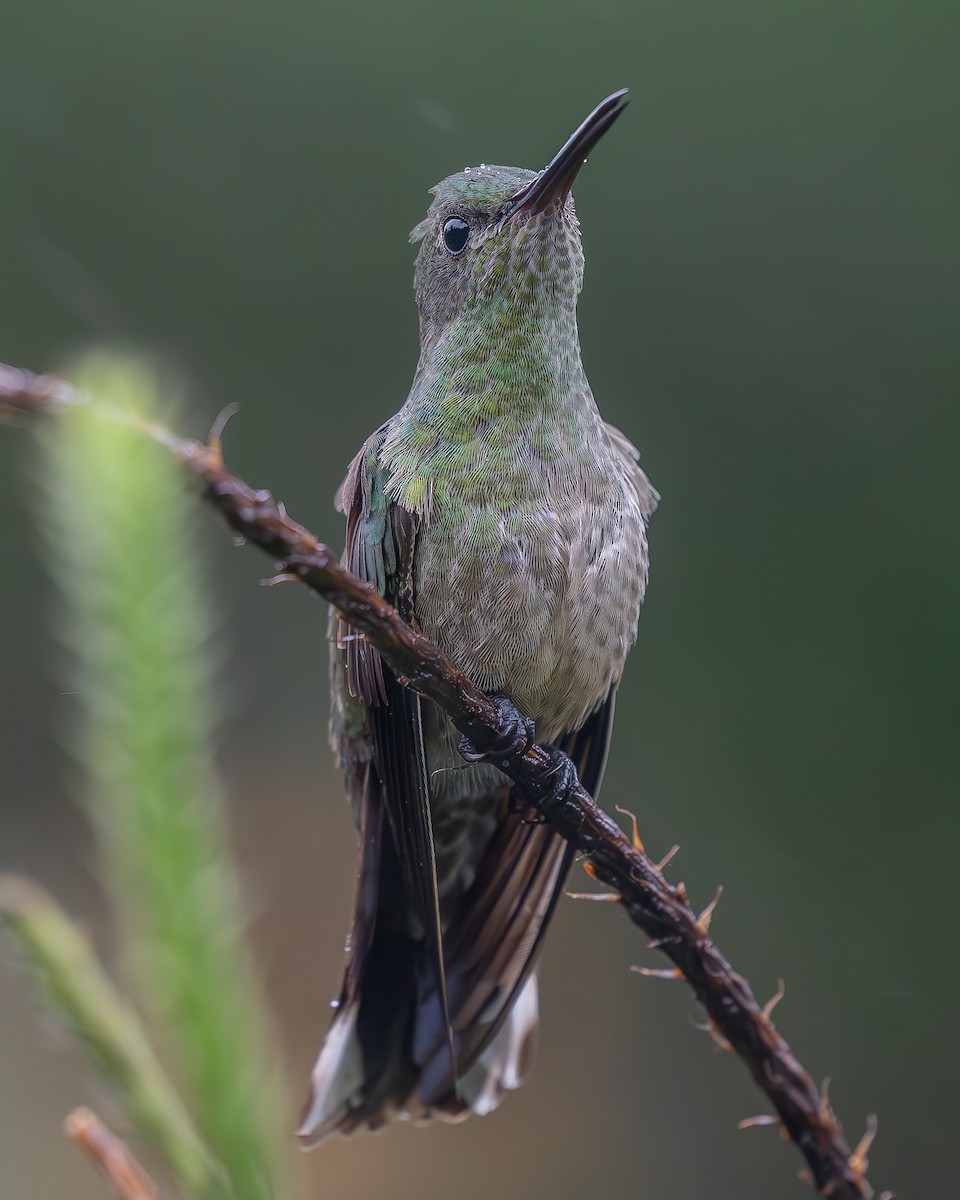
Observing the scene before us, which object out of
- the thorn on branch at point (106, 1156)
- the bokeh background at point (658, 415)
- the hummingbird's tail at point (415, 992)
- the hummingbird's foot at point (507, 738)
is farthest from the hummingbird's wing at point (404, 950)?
the bokeh background at point (658, 415)

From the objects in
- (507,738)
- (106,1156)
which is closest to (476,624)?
(507,738)

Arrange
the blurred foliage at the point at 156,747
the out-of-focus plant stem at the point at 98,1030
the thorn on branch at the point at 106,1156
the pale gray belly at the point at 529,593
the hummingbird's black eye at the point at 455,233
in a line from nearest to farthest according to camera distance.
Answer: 1. the blurred foliage at the point at 156,747
2. the out-of-focus plant stem at the point at 98,1030
3. the thorn on branch at the point at 106,1156
4. the pale gray belly at the point at 529,593
5. the hummingbird's black eye at the point at 455,233

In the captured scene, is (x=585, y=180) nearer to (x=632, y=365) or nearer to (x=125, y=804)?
(x=632, y=365)

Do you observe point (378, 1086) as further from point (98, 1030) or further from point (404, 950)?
point (98, 1030)

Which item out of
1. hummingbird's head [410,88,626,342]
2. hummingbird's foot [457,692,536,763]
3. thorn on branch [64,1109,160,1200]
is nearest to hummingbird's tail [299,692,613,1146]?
hummingbird's foot [457,692,536,763]

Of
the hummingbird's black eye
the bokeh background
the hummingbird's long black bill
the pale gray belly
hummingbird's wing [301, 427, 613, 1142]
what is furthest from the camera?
the bokeh background

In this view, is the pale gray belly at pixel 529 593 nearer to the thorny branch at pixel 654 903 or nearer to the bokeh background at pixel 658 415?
the thorny branch at pixel 654 903

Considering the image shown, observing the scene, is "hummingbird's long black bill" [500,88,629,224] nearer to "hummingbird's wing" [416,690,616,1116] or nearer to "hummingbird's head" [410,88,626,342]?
"hummingbird's head" [410,88,626,342]

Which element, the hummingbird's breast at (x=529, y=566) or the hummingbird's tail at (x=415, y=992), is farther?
the hummingbird's tail at (x=415, y=992)

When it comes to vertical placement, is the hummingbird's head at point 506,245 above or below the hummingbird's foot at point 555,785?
above
